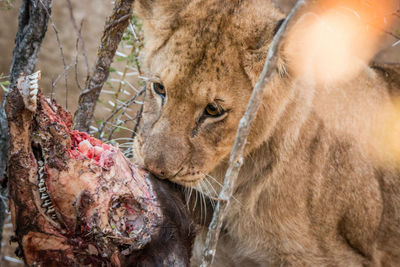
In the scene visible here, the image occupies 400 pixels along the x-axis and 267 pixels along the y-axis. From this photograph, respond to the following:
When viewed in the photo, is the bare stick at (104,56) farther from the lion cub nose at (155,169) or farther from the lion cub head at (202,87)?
the lion cub nose at (155,169)

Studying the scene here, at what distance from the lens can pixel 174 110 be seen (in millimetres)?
1961

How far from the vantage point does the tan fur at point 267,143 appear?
1954 mm

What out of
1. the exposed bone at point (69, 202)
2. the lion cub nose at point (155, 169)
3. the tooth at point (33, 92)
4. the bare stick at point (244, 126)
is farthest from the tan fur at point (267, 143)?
the tooth at point (33, 92)

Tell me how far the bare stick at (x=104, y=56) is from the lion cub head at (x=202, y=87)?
2.14 feet

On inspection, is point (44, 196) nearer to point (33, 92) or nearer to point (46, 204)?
point (46, 204)

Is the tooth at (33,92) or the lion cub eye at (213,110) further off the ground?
the lion cub eye at (213,110)

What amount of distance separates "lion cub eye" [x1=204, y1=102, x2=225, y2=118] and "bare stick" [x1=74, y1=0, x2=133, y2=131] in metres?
0.92

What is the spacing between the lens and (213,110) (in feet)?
6.48

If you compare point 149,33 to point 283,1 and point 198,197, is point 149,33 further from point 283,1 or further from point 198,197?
point 283,1

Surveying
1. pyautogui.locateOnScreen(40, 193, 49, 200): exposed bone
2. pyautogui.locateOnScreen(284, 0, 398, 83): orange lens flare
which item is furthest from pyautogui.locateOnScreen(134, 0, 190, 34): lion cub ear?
pyautogui.locateOnScreen(40, 193, 49, 200): exposed bone

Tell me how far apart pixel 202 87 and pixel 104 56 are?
3.19 ft

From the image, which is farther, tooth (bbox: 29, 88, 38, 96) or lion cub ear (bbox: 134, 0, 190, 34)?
lion cub ear (bbox: 134, 0, 190, 34)

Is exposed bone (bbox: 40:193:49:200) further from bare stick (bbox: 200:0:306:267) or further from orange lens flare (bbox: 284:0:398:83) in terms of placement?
orange lens flare (bbox: 284:0:398:83)

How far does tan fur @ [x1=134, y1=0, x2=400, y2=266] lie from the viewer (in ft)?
6.41
